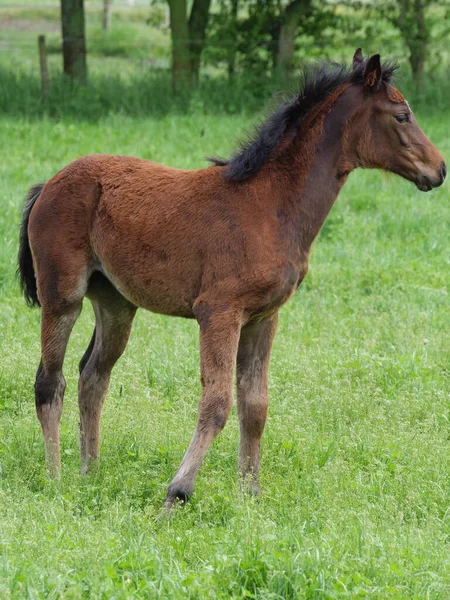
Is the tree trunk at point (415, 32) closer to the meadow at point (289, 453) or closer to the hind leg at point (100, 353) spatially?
the meadow at point (289, 453)

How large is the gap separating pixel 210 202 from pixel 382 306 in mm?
3539

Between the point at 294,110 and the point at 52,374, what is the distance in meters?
2.04

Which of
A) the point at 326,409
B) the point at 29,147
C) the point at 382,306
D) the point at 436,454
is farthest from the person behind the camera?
the point at 29,147

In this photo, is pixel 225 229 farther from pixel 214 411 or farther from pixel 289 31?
pixel 289 31

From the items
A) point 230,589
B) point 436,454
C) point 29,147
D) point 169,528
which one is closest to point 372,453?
point 436,454

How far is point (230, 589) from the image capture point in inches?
149

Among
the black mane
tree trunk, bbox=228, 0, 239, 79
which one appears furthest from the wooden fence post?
the black mane

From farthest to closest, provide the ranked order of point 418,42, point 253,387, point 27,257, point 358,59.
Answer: point 418,42
point 27,257
point 253,387
point 358,59

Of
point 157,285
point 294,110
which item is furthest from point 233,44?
point 157,285

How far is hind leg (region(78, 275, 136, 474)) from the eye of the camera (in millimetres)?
5691

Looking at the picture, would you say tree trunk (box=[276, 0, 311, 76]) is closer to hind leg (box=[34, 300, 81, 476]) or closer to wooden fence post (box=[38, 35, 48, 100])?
wooden fence post (box=[38, 35, 48, 100])

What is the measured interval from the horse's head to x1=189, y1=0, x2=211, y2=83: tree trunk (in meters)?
13.8

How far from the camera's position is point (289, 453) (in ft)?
18.6

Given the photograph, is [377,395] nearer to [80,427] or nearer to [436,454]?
[436,454]
